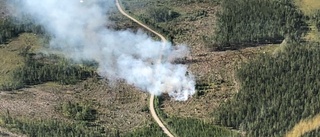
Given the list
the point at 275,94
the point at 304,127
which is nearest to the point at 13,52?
the point at 275,94

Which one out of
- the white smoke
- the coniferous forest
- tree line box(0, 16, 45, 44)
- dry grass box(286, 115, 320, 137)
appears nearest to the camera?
dry grass box(286, 115, 320, 137)

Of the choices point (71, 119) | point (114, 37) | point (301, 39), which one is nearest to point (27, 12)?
point (114, 37)

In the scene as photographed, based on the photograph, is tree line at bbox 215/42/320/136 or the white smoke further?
the white smoke

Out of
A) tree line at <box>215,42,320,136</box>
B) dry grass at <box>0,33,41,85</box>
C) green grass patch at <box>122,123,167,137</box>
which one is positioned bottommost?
green grass patch at <box>122,123,167,137</box>

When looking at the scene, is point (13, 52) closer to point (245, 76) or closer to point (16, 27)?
point (16, 27)

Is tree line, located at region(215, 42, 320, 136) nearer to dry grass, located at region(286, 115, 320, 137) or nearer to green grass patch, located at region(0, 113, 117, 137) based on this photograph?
dry grass, located at region(286, 115, 320, 137)

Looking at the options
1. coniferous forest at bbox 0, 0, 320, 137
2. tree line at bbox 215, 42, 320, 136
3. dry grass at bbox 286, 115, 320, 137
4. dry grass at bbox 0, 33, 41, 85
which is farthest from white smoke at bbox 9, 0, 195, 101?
dry grass at bbox 286, 115, 320, 137

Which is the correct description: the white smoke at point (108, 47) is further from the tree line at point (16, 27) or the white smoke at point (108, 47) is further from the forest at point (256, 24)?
the forest at point (256, 24)
